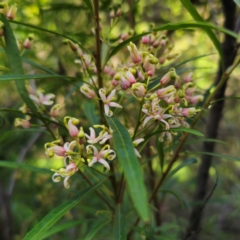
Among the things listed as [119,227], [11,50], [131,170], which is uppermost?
[11,50]

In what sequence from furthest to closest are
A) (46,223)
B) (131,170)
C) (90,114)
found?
(90,114) < (46,223) < (131,170)

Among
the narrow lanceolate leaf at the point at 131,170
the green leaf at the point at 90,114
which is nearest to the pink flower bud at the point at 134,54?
the narrow lanceolate leaf at the point at 131,170

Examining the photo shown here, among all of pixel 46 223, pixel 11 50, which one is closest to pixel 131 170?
pixel 46 223

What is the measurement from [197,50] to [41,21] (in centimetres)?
110

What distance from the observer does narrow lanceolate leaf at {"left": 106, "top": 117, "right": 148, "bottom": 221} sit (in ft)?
1.40

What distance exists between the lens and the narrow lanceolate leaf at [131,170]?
0.43 m

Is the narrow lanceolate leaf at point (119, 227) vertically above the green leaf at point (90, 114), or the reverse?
the green leaf at point (90, 114)

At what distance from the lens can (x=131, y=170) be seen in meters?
0.47

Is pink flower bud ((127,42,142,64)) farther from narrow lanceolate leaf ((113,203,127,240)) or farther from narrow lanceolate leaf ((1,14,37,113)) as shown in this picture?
narrow lanceolate leaf ((113,203,127,240))

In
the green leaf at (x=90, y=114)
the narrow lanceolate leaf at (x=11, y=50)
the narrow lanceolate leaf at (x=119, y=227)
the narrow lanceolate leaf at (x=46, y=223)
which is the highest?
the narrow lanceolate leaf at (x=11, y=50)

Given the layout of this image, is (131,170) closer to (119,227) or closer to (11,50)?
(119,227)

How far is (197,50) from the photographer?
2.12 meters

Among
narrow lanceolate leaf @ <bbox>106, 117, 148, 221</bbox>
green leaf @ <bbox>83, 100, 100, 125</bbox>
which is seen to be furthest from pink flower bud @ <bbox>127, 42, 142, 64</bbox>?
green leaf @ <bbox>83, 100, 100, 125</bbox>

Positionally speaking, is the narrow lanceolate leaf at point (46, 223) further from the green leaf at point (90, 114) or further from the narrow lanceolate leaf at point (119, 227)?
the green leaf at point (90, 114)
